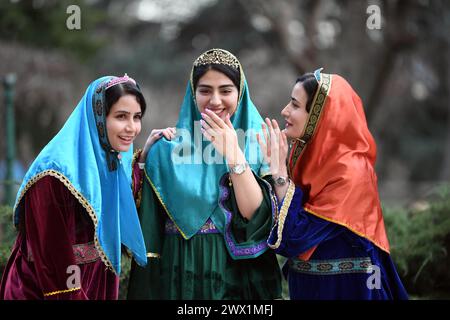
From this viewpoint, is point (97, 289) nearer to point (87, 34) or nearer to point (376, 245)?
point (376, 245)

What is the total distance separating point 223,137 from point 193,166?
0.27 meters

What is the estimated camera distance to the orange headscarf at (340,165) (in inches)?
123

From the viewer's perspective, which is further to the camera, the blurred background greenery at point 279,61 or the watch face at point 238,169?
the blurred background greenery at point 279,61

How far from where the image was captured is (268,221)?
3180mm

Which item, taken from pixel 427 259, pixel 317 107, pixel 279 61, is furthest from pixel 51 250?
pixel 279 61

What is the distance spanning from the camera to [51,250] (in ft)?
8.99

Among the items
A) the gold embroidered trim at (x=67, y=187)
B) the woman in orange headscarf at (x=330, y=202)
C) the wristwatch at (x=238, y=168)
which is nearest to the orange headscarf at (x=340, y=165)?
the woman in orange headscarf at (x=330, y=202)

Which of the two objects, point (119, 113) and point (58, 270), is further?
point (119, 113)

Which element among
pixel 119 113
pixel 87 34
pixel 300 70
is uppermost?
pixel 87 34

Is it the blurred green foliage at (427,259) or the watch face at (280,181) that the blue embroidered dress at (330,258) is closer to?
the watch face at (280,181)

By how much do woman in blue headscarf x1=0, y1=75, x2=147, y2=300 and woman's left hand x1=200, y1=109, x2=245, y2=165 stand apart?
0.37m

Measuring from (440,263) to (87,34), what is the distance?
1211 centimetres

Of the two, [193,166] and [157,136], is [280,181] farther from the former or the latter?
[157,136]
